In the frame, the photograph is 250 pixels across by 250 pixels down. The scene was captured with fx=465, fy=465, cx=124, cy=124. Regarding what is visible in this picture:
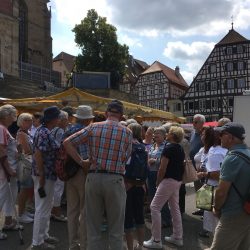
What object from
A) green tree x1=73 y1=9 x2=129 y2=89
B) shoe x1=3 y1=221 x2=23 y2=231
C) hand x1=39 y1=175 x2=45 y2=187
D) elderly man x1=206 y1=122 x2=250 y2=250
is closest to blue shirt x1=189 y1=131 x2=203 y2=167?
shoe x1=3 y1=221 x2=23 y2=231

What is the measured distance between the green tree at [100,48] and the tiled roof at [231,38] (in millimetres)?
15190

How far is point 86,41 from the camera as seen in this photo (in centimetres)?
4831

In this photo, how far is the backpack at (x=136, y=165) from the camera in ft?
19.2

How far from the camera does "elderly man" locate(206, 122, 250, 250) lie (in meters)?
3.98

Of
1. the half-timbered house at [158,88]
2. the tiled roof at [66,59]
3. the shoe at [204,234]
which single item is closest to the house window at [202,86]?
the half-timbered house at [158,88]

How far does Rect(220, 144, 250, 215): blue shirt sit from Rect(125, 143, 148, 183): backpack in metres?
1.96

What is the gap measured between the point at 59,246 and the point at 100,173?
2.06m

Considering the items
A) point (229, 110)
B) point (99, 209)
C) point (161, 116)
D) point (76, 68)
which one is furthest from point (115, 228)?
point (229, 110)

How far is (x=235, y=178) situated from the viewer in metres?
3.98

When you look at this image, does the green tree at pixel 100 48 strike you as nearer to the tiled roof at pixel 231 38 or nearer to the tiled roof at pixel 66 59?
the tiled roof at pixel 231 38

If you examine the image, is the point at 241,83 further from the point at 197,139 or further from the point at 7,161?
the point at 7,161

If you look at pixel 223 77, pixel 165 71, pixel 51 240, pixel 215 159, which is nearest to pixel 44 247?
pixel 51 240

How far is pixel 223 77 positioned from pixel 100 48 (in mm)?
17785

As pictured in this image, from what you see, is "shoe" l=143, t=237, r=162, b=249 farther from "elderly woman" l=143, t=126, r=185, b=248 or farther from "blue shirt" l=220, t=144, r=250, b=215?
"blue shirt" l=220, t=144, r=250, b=215
